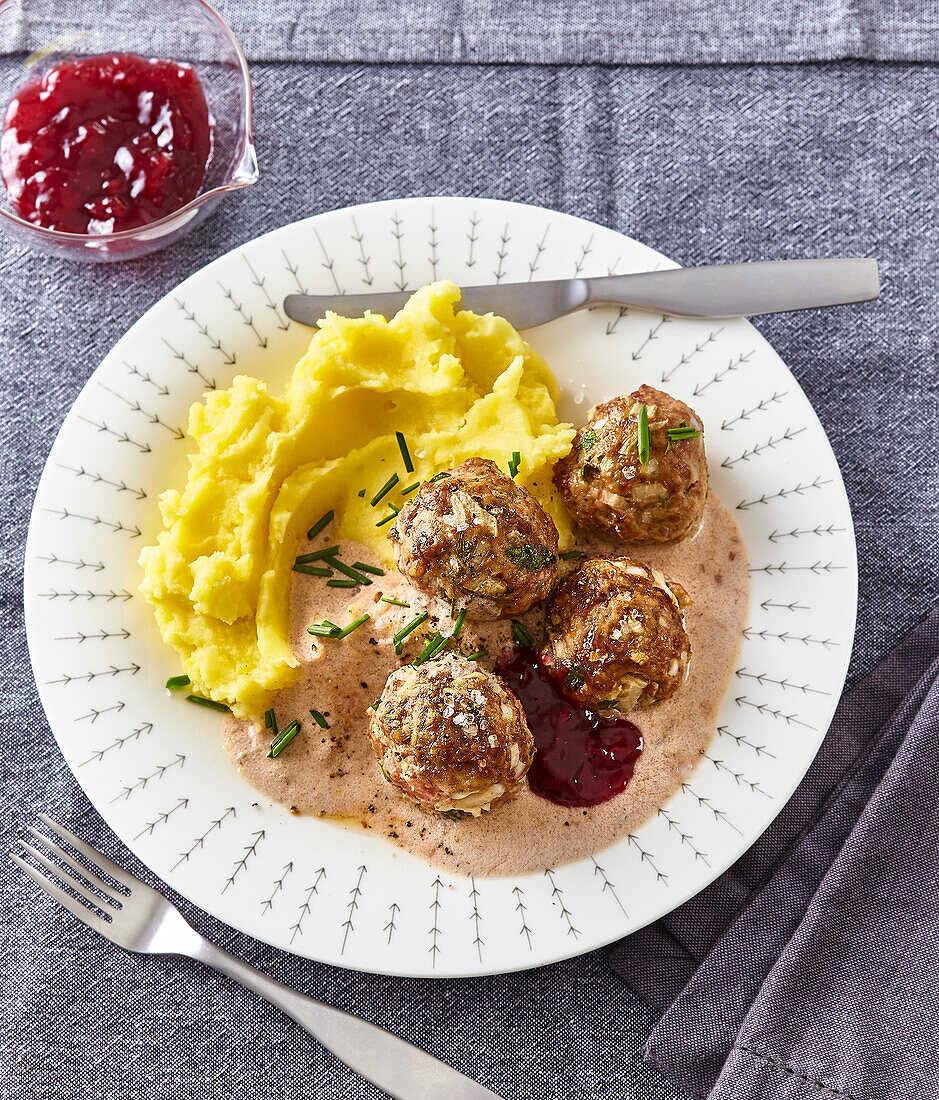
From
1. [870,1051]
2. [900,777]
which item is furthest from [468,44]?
[870,1051]

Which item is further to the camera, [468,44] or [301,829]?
[468,44]

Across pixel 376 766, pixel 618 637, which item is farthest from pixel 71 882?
pixel 618 637

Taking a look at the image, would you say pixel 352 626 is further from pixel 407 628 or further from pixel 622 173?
pixel 622 173

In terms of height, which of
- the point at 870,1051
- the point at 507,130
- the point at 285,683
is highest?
the point at 507,130

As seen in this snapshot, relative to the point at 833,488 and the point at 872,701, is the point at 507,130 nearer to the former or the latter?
the point at 833,488

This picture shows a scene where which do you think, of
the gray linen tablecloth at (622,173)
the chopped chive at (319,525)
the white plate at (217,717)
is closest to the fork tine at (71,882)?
the gray linen tablecloth at (622,173)

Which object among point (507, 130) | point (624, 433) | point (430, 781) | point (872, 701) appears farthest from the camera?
point (507, 130)

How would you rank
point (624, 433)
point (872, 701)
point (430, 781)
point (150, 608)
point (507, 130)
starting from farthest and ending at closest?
point (507, 130), point (872, 701), point (150, 608), point (624, 433), point (430, 781)
